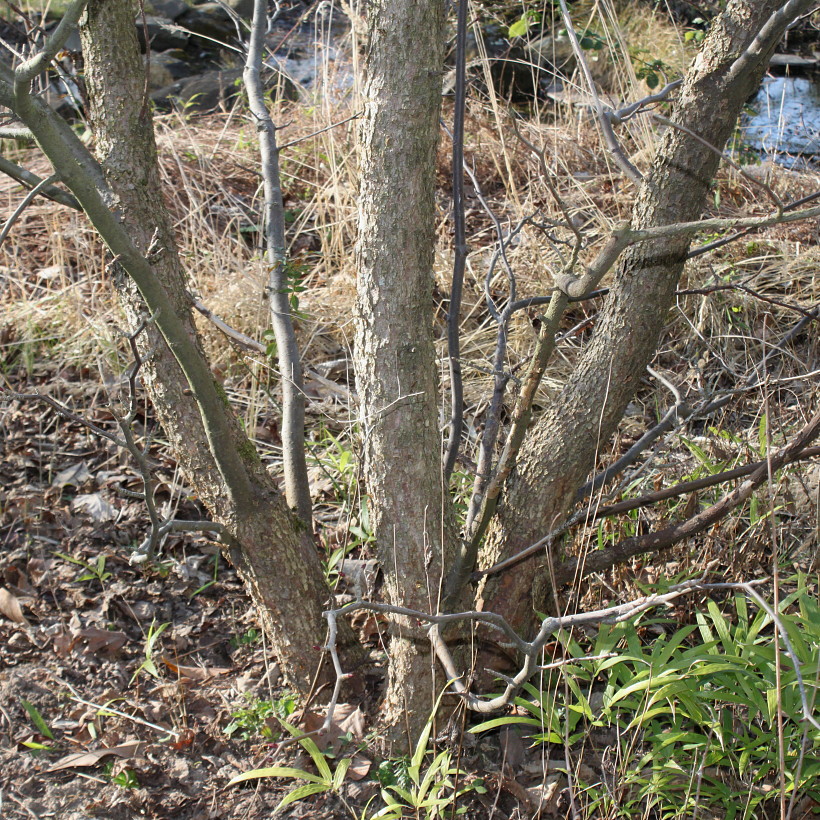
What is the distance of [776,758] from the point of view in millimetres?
1754

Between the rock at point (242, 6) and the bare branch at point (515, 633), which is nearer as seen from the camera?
the bare branch at point (515, 633)

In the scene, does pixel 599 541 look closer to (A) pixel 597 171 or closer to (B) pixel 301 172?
(A) pixel 597 171

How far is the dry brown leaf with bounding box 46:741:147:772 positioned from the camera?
1993mm

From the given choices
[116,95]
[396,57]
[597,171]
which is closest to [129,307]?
[116,95]

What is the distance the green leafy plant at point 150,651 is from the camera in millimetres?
2234

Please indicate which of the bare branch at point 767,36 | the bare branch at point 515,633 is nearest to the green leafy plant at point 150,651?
the bare branch at point 515,633

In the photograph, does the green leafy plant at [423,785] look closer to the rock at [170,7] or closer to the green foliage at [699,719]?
the green foliage at [699,719]

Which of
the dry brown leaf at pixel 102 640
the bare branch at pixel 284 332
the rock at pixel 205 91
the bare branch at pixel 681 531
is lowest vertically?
the dry brown leaf at pixel 102 640

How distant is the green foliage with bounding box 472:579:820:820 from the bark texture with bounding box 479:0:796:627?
0.28 meters

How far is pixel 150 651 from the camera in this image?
227 centimetres

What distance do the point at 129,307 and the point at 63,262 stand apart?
2.13m

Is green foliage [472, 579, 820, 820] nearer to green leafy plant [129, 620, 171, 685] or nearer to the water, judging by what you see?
green leafy plant [129, 620, 171, 685]

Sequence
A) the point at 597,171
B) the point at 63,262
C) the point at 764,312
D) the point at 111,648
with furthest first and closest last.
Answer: the point at 597,171 < the point at 63,262 < the point at 764,312 < the point at 111,648

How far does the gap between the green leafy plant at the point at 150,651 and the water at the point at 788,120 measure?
13.2ft
